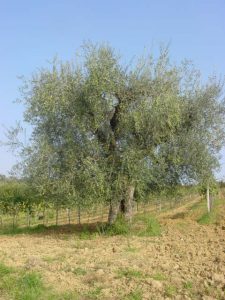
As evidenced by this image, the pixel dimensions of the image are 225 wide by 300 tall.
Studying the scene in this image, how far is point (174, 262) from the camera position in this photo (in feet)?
30.6

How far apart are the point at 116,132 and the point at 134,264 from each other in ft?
23.6

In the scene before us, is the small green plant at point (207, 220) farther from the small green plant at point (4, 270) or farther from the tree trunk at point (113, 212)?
the small green plant at point (4, 270)

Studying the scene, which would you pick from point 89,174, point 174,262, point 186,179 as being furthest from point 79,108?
point 174,262

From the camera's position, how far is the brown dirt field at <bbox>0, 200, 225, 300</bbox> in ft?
25.3

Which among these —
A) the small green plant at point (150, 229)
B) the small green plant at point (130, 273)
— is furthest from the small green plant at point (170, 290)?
the small green plant at point (150, 229)

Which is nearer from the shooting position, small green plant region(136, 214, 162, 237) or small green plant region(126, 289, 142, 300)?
small green plant region(126, 289, 142, 300)

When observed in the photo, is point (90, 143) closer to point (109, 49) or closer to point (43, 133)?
point (43, 133)

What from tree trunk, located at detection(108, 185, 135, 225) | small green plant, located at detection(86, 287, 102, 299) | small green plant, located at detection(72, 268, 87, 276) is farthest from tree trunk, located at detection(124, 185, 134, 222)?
small green plant, located at detection(86, 287, 102, 299)

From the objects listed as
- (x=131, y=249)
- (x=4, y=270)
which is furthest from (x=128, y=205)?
(x=4, y=270)

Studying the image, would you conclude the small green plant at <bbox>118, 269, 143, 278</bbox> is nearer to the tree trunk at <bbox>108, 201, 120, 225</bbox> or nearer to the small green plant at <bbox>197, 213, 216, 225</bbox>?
the tree trunk at <bbox>108, 201, 120, 225</bbox>

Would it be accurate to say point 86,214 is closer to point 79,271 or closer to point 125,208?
point 125,208

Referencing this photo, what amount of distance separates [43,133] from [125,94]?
3.53 m

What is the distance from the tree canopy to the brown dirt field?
2271 mm

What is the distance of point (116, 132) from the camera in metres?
15.7
